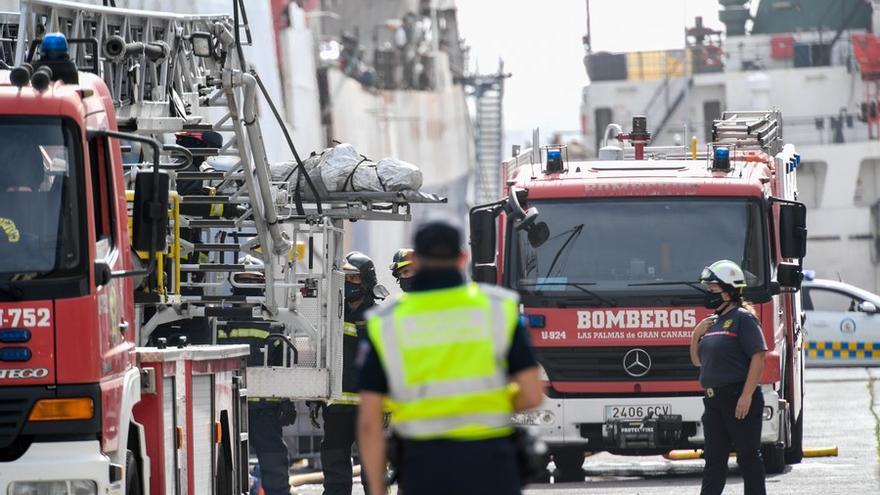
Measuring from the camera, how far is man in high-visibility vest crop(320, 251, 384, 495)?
1117 centimetres

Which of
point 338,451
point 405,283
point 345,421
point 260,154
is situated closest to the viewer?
point 338,451

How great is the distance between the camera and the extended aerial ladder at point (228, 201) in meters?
11.0

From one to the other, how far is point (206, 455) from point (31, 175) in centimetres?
231

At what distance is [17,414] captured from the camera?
7922 mm

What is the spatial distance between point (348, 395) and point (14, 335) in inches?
163

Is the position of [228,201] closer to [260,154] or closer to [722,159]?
[260,154]

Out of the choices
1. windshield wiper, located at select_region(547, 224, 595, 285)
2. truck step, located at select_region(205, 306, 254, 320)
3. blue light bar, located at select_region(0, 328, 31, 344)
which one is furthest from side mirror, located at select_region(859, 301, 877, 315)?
blue light bar, located at select_region(0, 328, 31, 344)

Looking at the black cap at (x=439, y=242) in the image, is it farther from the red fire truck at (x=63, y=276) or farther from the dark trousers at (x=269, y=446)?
the dark trousers at (x=269, y=446)

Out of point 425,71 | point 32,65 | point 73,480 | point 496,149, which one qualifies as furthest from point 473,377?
point 496,149

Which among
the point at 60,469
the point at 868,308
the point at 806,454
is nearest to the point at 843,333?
the point at 868,308

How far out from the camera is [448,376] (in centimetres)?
556

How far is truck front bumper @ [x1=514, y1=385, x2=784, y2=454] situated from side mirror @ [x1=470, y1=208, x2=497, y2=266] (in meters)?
1.19

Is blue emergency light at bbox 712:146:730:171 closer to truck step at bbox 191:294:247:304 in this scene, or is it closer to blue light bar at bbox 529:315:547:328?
blue light bar at bbox 529:315:547:328

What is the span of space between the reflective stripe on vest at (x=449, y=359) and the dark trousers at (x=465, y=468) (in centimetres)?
4
